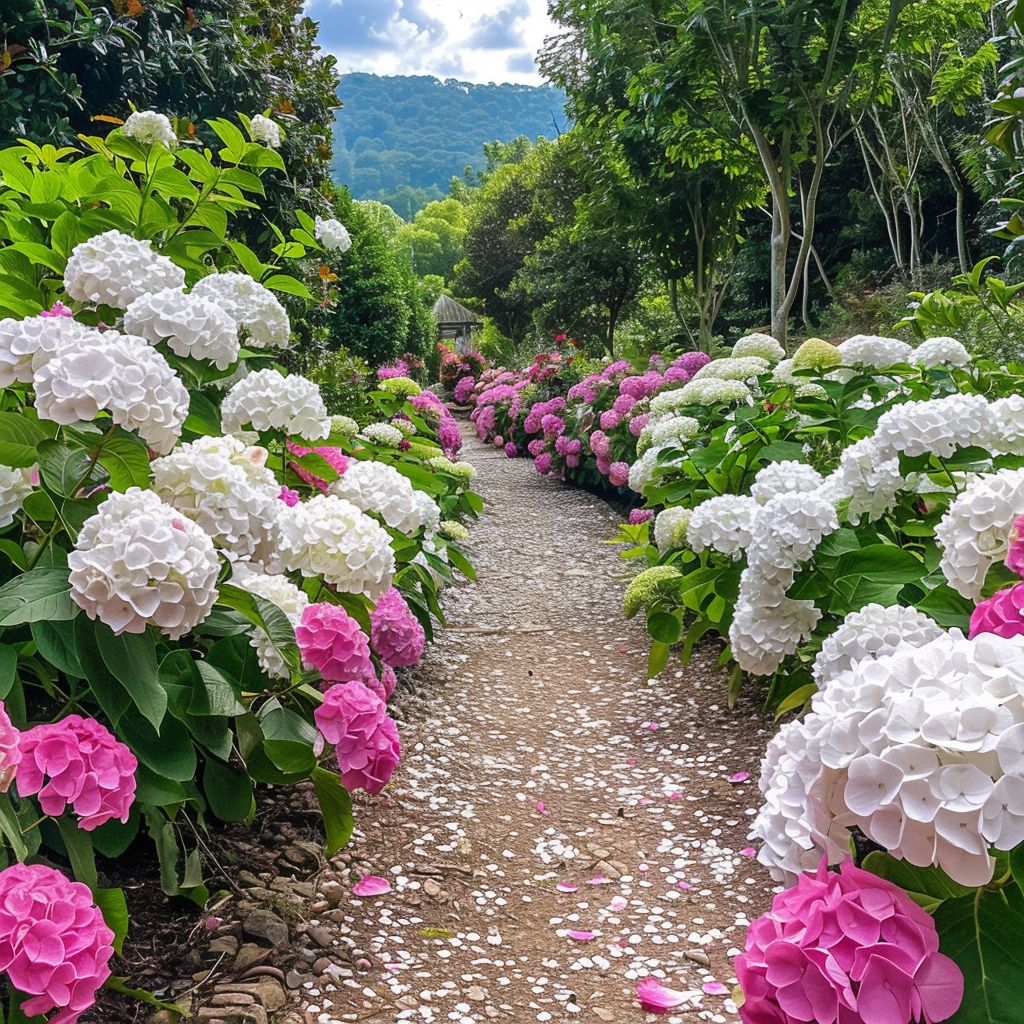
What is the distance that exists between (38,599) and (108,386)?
1.07 ft

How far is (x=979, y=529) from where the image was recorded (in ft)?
4.76

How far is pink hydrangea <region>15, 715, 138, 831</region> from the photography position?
1198 mm

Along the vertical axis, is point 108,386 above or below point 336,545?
above

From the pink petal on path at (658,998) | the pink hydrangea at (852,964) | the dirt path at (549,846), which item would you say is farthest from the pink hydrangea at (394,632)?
the pink hydrangea at (852,964)

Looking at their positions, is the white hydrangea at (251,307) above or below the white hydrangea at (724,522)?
A: above

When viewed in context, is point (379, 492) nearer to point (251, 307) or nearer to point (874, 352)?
point (251, 307)

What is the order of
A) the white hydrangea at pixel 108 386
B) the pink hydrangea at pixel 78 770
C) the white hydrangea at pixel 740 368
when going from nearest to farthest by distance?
the pink hydrangea at pixel 78 770 → the white hydrangea at pixel 108 386 → the white hydrangea at pixel 740 368

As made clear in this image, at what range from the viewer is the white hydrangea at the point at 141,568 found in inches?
47.3

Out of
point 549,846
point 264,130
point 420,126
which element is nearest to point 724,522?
point 549,846

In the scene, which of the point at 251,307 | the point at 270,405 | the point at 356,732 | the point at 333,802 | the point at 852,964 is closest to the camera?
the point at 852,964

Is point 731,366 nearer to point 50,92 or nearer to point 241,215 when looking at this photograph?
point 241,215

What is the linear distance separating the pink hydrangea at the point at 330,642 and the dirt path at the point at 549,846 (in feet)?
2.01

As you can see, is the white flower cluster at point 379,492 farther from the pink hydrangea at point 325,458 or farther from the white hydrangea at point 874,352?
the white hydrangea at point 874,352

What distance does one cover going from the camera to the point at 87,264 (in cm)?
175
